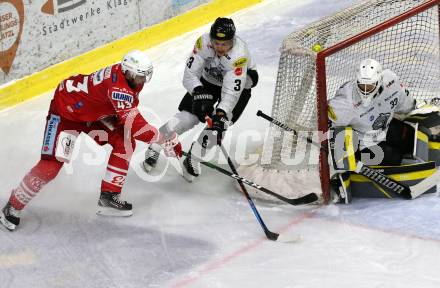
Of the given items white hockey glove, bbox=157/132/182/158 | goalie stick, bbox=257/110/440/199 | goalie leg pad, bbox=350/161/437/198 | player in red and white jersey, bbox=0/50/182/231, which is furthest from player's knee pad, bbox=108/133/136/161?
goalie leg pad, bbox=350/161/437/198

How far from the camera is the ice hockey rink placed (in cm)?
329

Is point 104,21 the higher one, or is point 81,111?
point 81,111

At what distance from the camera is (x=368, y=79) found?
3.69 m

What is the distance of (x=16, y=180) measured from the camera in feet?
13.9

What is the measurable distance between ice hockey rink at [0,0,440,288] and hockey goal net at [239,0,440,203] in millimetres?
154

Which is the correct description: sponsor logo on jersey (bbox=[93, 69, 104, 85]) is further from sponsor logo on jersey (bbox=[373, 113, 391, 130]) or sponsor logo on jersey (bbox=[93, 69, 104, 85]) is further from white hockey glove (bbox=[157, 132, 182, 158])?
sponsor logo on jersey (bbox=[373, 113, 391, 130])

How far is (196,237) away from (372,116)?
3.37 ft

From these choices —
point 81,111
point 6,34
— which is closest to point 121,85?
point 81,111

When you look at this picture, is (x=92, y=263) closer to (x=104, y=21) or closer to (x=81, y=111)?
(x=81, y=111)

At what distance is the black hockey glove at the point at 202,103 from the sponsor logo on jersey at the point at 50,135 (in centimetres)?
69

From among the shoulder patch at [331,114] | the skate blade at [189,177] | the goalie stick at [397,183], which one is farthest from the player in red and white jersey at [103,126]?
the goalie stick at [397,183]

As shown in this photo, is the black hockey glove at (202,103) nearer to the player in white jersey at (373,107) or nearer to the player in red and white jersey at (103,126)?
the player in red and white jersey at (103,126)

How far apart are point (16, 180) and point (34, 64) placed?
1.26 meters

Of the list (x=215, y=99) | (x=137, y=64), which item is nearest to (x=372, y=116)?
(x=215, y=99)
